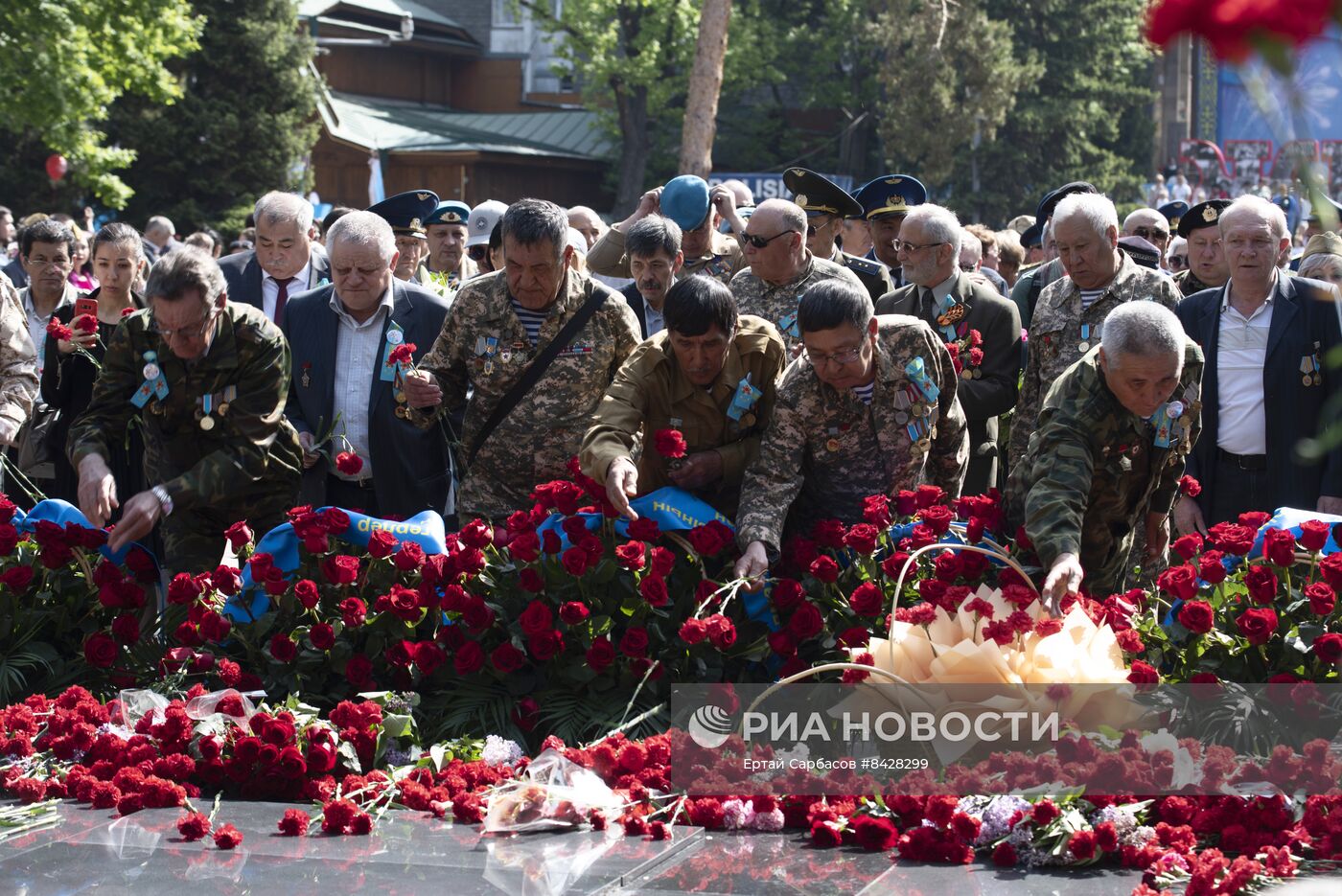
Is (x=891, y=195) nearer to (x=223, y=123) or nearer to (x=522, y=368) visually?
(x=522, y=368)

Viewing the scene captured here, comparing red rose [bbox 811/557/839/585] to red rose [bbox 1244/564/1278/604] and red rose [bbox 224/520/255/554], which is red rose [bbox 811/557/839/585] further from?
red rose [bbox 224/520/255/554]

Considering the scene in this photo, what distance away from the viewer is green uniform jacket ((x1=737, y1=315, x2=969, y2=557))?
15.5 ft

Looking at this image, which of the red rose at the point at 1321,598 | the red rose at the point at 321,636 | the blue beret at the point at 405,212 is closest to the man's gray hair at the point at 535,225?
the red rose at the point at 321,636

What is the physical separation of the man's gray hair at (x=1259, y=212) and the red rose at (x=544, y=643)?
3.20 metres

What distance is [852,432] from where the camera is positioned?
4809 millimetres

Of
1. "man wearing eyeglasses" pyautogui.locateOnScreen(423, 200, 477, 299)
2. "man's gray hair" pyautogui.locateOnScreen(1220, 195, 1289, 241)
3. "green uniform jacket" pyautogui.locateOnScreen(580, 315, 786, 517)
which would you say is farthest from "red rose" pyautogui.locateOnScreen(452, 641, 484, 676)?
"man wearing eyeglasses" pyautogui.locateOnScreen(423, 200, 477, 299)

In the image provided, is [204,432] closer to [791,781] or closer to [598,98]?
[791,781]

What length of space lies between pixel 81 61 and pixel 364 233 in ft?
48.5

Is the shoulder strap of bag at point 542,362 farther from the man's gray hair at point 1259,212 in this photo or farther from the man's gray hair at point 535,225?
the man's gray hair at point 1259,212

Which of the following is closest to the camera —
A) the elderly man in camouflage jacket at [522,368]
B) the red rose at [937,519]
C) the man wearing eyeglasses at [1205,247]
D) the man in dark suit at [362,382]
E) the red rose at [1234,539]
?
the red rose at [1234,539]

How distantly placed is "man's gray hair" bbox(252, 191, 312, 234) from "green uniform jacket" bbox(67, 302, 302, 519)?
5.87 feet

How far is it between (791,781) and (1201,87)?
4253cm

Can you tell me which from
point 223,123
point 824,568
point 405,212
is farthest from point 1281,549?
point 223,123

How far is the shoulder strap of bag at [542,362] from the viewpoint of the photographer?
5.51 meters
